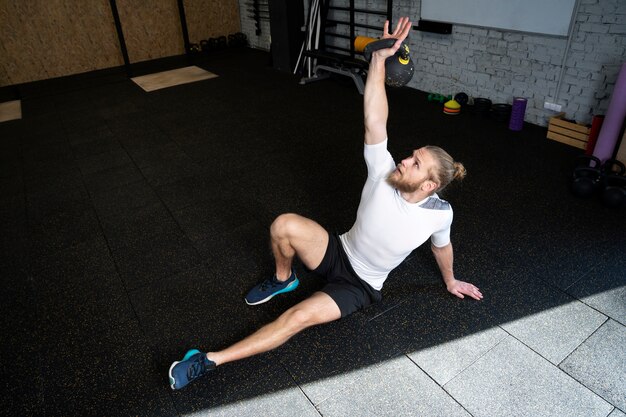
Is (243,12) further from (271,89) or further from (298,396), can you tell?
(298,396)

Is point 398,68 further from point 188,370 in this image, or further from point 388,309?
point 188,370

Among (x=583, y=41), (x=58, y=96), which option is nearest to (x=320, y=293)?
(x=583, y=41)

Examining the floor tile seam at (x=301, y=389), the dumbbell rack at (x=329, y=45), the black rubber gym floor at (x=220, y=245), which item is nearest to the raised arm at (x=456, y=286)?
the black rubber gym floor at (x=220, y=245)

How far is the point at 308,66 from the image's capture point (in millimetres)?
5438

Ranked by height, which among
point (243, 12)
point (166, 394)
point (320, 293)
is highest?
point (243, 12)

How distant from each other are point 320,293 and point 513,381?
30.7 inches

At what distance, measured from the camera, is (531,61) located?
3611 millimetres

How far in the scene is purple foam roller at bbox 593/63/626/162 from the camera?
2778 millimetres

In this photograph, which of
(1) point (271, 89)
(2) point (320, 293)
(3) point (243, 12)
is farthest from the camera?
(3) point (243, 12)

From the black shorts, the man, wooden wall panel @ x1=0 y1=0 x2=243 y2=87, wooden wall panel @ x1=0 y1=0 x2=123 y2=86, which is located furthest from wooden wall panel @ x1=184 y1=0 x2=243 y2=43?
the black shorts

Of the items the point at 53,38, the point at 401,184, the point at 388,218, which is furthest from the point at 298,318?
the point at 53,38

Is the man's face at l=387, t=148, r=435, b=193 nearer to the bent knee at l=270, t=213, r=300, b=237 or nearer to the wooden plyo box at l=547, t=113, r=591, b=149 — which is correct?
the bent knee at l=270, t=213, r=300, b=237

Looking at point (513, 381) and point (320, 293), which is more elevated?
point (320, 293)

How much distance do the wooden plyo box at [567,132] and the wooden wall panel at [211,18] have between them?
571cm
